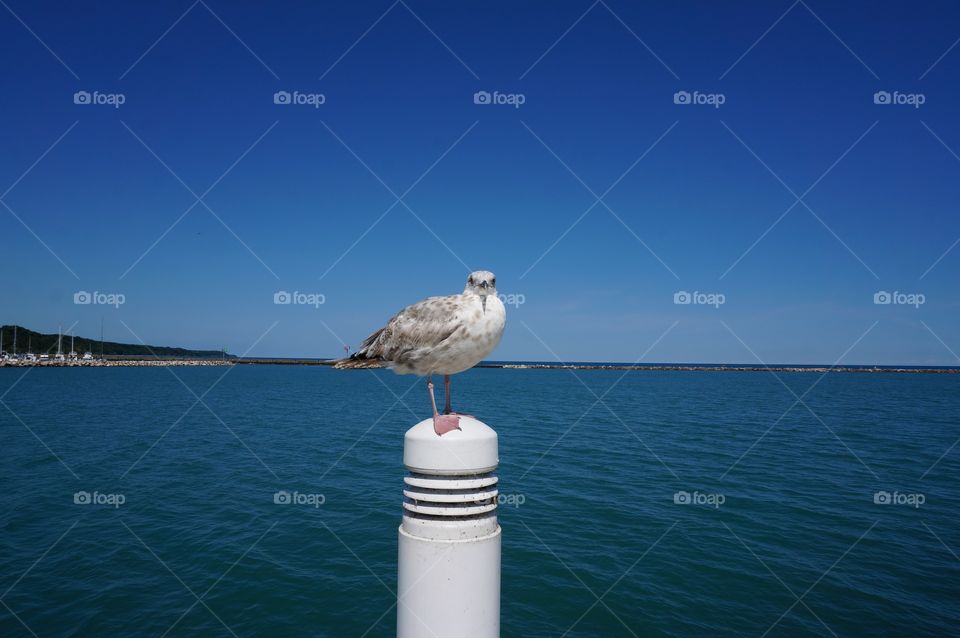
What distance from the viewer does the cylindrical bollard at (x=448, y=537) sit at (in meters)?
2.99

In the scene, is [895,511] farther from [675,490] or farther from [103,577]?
[103,577]

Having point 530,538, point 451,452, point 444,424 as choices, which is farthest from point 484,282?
Result: point 530,538

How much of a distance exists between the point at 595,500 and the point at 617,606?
8595mm

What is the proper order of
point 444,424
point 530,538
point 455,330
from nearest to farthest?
1. point 444,424
2. point 455,330
3. point 530,538

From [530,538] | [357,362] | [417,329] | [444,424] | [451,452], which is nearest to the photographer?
[451,452]

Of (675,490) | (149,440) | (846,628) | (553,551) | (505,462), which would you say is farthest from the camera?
(149,440)

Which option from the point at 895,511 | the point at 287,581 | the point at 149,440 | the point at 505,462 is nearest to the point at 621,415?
the point at 505,462

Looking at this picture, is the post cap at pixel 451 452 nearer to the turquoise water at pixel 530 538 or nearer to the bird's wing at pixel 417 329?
the bird's wing at pixel 417 329

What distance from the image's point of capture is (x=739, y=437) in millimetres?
40594

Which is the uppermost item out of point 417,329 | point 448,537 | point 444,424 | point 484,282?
point 484,282

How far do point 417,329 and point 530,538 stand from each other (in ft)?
48.9

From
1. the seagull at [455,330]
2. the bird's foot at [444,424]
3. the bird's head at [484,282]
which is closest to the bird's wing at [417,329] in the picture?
the seagull at [455,330]

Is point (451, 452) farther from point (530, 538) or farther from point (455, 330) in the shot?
point (530, 538)

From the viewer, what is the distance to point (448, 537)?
9.81 ft
